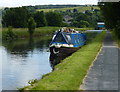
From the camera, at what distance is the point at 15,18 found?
100438mm

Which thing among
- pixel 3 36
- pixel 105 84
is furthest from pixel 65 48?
pixel 3 36

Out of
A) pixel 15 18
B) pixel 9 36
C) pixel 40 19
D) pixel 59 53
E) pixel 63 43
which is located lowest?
pixel 9 36

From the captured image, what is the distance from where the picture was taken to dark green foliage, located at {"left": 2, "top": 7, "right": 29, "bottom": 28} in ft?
328

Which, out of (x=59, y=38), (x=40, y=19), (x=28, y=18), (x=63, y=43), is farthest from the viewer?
(x=40, y=19)

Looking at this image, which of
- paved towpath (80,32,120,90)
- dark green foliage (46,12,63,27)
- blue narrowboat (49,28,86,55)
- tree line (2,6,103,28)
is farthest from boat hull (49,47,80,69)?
dark green foliage (46,12,63,27)

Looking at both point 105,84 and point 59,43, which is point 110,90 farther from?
point 59,43

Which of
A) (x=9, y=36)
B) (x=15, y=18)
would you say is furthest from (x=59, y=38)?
(x=15, y=18)

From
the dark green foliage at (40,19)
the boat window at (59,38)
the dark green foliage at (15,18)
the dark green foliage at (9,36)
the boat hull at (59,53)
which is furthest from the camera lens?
the dark green foliage at (40,19)

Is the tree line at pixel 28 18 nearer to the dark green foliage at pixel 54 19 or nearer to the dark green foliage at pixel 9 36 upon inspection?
the dark green foliage at pixel 54 19

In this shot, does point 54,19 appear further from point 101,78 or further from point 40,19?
point 101,78

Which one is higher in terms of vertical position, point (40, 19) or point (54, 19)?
point (40, 19)

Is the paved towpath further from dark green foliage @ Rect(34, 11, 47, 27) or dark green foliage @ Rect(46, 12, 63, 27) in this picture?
dark green foliage @ Rect(46, 12, 63, 27)

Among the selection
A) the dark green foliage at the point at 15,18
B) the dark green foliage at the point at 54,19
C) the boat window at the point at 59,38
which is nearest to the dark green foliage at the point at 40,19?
the dark green foliage at the point at 54,19

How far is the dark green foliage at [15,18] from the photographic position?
100 metres
